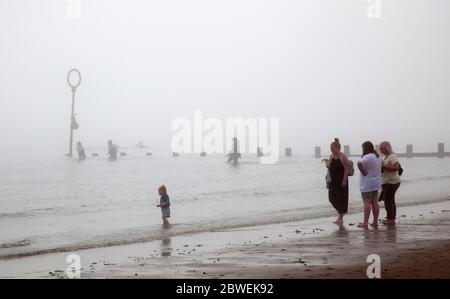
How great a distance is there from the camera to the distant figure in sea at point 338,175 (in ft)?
45.7

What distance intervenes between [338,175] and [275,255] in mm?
4115

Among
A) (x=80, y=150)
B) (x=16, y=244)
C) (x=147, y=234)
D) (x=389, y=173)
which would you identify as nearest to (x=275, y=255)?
(x=389, y=173)

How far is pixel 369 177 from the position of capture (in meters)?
13.1

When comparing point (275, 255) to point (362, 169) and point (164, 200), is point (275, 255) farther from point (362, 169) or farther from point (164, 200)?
point (164, 200)

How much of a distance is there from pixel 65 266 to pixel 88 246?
3.84m

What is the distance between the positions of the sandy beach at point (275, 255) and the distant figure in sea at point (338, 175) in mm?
621

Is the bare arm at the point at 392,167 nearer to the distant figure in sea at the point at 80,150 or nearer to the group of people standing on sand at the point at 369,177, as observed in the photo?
the group of people standing on sand at the point at 369,177

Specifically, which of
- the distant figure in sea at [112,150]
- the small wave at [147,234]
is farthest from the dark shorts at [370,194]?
the distant figure in sea at [112,150]

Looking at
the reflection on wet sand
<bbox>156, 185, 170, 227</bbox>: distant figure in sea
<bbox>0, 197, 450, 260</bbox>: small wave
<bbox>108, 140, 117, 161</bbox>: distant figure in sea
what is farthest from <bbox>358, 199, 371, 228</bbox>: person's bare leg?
<bbox>108, 140, 117, 161</bbox>: distant figure in sea

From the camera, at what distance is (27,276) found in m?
9.95

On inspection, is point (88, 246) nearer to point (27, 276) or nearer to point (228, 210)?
point (27, 276)

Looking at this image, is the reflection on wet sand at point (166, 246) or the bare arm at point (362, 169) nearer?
the reflection on wet sand at point (166, 246)

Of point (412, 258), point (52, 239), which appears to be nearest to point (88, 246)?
point (52, 239)
